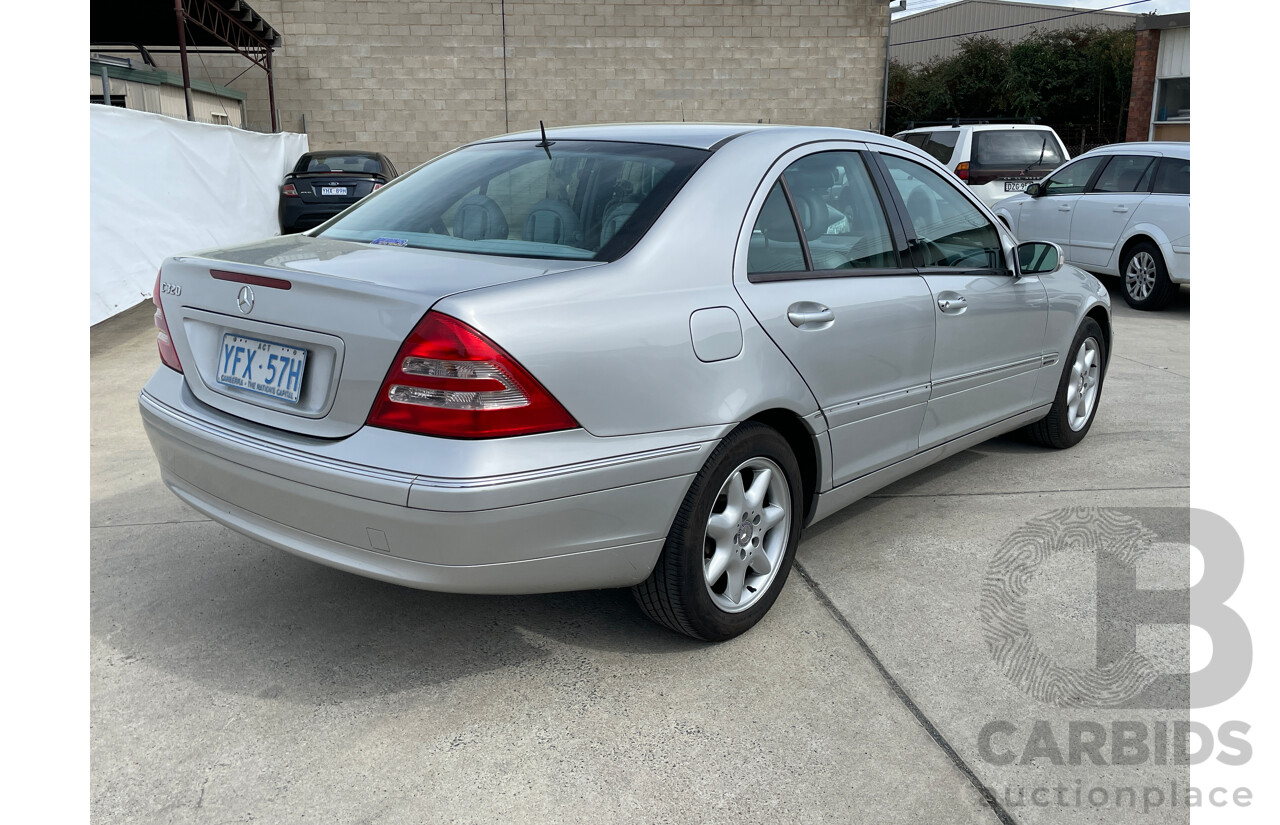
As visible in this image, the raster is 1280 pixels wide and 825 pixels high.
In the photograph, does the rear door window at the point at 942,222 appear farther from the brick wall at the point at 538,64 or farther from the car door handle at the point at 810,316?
the brick wall at the point at 538,64

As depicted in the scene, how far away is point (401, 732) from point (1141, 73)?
80.8 feet

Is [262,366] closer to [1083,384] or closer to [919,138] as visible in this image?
[1083,384]

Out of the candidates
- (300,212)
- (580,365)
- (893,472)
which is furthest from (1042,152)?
(580,365)

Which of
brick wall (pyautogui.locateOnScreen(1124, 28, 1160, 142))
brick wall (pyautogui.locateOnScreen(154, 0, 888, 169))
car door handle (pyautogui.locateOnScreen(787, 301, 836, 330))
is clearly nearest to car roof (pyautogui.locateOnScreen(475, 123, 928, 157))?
car door handle (pyautogui.locateOnScreen(787, 301, 836, 330))

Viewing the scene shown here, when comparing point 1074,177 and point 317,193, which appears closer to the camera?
point 1074,177

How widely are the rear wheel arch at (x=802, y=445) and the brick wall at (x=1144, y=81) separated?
23039 mm

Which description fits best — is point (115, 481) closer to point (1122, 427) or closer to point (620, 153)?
point (620, 153)

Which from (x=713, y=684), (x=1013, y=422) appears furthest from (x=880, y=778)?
(x=1013, y=422)

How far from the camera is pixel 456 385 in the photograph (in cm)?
233

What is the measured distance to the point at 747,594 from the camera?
3045 millimetres

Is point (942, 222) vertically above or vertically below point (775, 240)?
above

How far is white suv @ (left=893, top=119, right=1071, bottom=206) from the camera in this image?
13.7 metres

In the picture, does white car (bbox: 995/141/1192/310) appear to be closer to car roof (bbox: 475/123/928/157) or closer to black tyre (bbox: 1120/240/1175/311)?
black tyre (bbox: 1120/240/1175/311)

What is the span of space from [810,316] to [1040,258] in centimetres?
185
